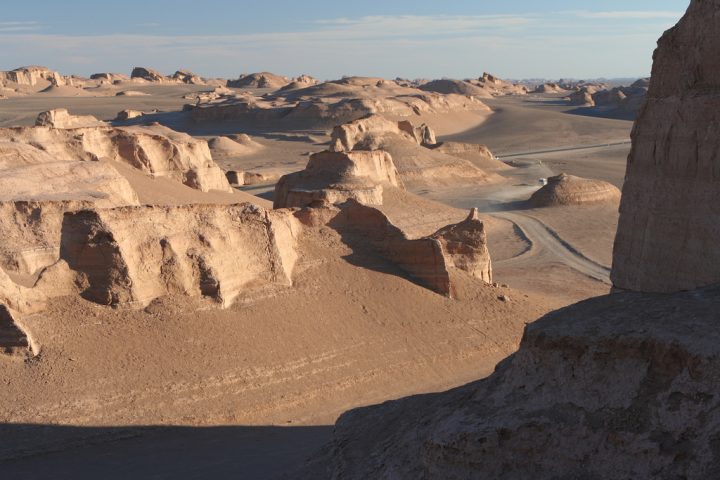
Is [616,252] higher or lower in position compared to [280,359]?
higher

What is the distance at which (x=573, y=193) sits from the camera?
122 feet

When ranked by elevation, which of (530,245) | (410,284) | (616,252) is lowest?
(530,245)

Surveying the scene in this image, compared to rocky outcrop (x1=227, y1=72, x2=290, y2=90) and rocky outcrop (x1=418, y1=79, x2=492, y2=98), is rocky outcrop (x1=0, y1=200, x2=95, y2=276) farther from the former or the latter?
rocky outcrop (x1=227, y1=72, x2=290, y2=90)

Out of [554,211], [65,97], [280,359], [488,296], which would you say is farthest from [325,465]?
[65,97]

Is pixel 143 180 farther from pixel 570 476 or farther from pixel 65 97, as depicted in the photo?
pixel 65 97

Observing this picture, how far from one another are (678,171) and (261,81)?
4741 inches

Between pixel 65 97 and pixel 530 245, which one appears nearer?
pixel 530 245

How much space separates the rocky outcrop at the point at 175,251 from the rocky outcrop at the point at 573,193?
2347 centimetres

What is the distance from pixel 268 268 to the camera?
15.6 metres

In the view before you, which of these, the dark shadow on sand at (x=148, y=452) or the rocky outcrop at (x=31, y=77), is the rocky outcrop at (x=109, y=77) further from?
the dark shadow on sand at (x=148, y=452)

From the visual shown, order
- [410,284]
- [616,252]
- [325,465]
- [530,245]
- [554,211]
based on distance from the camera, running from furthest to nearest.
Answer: [554,211], [530,245], [410,284], [616,252], [325,465]

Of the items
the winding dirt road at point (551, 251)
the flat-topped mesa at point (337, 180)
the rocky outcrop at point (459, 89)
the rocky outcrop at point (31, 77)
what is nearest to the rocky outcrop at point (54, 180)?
the flat-topped mesa at point (337, 180)

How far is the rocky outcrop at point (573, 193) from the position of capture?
37.0m

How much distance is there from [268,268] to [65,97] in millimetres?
83718
